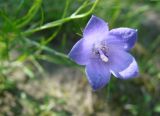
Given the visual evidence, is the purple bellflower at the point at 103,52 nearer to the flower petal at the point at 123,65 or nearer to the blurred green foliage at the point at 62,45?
the flower petal at the point at 123,65

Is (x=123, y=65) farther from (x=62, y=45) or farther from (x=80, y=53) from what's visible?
(x=62, y=45)

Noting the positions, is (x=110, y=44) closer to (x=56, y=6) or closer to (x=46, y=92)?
(x=46, y=92)

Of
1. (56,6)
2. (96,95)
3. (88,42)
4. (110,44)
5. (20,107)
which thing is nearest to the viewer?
(88,42)

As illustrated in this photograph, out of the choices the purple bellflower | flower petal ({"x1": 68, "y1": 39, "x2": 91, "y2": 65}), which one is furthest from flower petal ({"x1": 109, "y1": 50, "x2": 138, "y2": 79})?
flower petal ({"x1": 68, "y1": 39, "x2": 91, "y2": 65})

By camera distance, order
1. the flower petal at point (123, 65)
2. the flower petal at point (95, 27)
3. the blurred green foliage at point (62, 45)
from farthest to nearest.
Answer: the blurred green foliage at point (62, 45)
the flower petal at point (123, 65)
the flower petal at point (95, 27)

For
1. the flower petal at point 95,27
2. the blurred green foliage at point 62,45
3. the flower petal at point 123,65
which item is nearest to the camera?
the flower petal at point 95,27

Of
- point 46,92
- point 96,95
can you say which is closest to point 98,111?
point 96,95

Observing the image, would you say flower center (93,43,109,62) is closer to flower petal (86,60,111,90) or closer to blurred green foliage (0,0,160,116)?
flower petal (86,60,111,90)

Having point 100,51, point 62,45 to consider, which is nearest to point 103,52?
point 100,51

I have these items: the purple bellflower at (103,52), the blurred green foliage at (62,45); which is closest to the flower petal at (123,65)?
the purple bellflower at (103,52)
